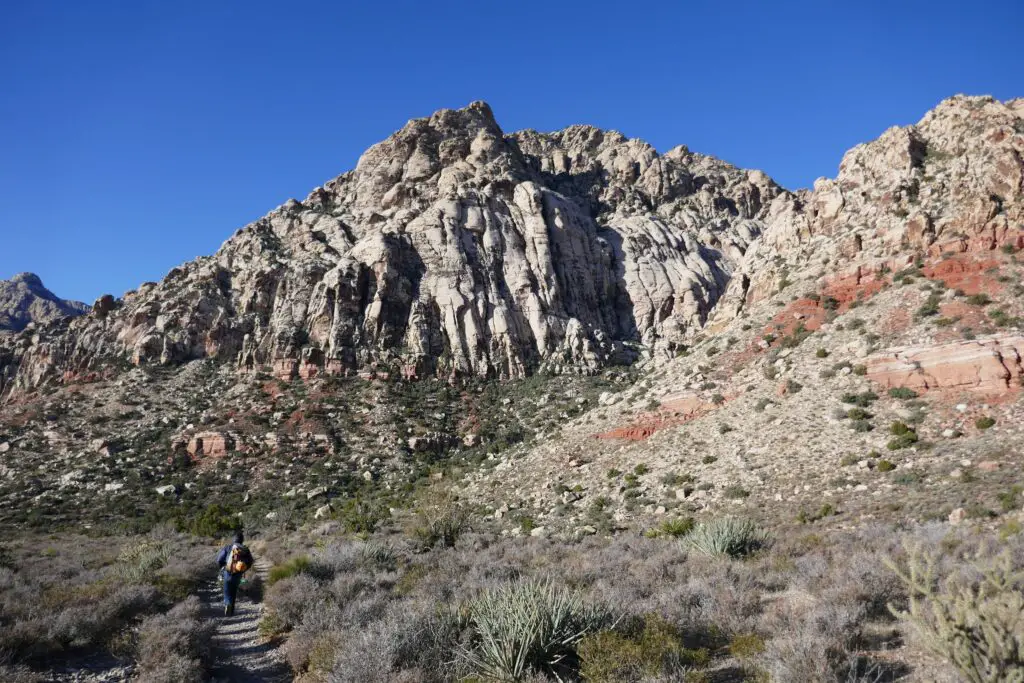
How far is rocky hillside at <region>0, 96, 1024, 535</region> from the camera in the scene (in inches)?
847

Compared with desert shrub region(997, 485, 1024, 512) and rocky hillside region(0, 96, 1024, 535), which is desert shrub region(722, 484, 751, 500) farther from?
desert shrub region(997, 485, 1024, 512)

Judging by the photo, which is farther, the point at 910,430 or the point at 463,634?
the point at 910,430

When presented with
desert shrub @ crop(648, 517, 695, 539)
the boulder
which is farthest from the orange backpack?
the boulder

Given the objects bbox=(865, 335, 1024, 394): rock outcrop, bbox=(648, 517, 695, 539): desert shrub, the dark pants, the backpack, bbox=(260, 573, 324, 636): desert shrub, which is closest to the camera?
bbox=(260, 573, 324, 636): desert shrub

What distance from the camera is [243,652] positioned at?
964cm

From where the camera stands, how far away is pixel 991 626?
5.05 meters

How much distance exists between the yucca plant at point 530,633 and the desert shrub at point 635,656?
0.31 m

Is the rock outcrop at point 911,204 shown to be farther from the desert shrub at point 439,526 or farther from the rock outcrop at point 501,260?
the desert shrub at point 439,526

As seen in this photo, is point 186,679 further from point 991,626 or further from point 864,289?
point 864,289

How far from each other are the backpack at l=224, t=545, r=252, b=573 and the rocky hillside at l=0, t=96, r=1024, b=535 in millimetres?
12001

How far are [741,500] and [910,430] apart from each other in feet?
24.5

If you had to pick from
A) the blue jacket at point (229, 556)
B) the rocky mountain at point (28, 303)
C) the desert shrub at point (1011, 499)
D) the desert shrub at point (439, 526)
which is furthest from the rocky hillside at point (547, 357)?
the rocky mountain at point (28, 303)

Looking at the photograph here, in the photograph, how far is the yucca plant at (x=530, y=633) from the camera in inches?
266

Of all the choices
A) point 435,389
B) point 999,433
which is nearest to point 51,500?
point 435,389
